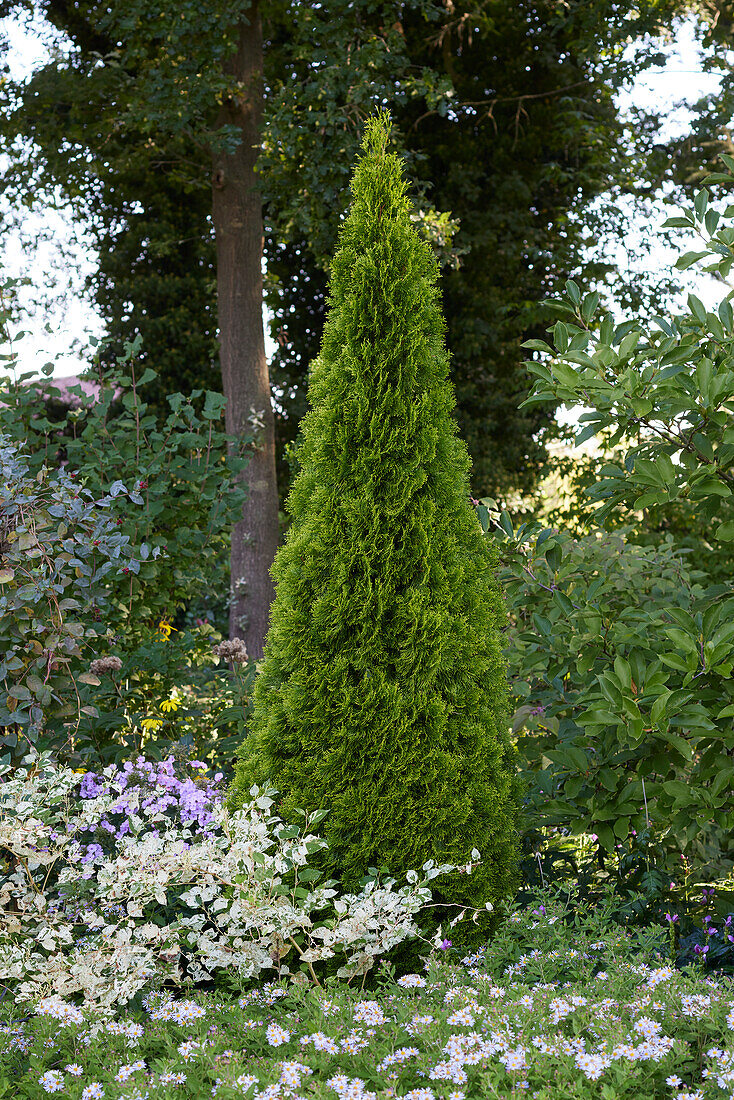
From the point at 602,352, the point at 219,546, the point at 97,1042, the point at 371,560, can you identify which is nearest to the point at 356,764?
the point at 371,560

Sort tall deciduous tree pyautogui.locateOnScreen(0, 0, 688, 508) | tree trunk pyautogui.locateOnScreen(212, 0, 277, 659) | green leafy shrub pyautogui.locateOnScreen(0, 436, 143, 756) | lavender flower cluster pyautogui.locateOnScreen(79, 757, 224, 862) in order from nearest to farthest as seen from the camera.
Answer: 1. lavender flower cluster pyautogui.locateOnScreen(79, 757, 224, 862)
2. green leafy shrub pyautogui.locateOnScreen(0, 436, 143, 756)
3. tall deciduous tree pyautogui.locateOnScreen(0, 0, 688, 508)
4. tree trunk pyautogui.locateOnScreen(212, 0, 277, 659)

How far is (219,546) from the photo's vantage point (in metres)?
5.02

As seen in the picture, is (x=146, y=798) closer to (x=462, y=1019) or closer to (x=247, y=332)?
(x=462, y=1019)

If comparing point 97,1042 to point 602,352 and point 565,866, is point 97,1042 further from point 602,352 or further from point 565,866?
point 602,352

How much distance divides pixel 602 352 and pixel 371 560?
100 centimetres

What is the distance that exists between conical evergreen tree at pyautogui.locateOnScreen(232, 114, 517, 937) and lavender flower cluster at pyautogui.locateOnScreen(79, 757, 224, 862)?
205 mm

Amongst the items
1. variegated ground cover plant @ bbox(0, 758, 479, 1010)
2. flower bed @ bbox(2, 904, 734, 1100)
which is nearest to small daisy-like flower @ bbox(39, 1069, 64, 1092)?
flower bed @ bbox(2, 904, 734, 1100)

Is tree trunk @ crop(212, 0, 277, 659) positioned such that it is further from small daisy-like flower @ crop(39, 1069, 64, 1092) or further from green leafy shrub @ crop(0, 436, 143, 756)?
small daisy-like flower @ crop(39, 1069, 64, 1092)

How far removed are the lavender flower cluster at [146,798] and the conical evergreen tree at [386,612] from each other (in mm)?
205

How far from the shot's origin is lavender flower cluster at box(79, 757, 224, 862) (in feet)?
10.2

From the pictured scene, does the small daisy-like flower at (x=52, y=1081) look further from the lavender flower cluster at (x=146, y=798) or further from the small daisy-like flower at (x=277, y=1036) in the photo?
Result: the lavender flower cluster at (x=146, y=798)

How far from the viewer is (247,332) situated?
9070 millimetres

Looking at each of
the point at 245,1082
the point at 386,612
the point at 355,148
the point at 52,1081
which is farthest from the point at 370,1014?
the point at 355,148

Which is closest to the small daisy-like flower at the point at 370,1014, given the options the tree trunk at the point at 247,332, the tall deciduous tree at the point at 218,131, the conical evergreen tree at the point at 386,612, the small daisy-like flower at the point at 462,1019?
the small daisy-like flower at the point at 462,1019
